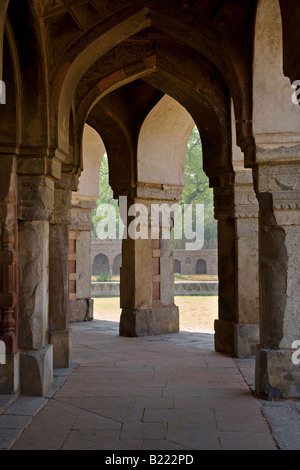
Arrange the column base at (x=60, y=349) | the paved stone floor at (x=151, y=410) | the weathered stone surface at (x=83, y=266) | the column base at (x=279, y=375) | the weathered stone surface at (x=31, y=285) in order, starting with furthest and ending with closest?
the weathered stone surface at (x=83, y=266), the column base at (x=60, y=349), the weathered stone surface at (x=31, y=285), the column base at (x=279, y=375), the paved stone floor at (x=151, y=410)

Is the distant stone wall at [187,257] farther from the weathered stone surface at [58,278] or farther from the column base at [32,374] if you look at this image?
the column base at [32,374]

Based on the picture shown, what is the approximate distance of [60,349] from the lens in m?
6.14

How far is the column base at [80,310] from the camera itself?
10.7 m

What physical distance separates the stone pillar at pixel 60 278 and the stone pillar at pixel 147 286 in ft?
8.03

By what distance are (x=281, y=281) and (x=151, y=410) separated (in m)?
1.64

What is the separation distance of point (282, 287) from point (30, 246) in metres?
2.43

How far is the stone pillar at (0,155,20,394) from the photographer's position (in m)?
4.65

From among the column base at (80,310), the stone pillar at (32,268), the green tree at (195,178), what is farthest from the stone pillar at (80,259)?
the green tree at (195,178)

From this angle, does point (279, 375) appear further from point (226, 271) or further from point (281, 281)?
point (226, 271)
